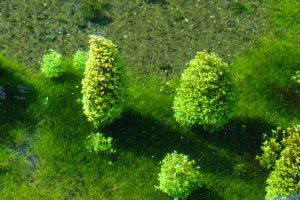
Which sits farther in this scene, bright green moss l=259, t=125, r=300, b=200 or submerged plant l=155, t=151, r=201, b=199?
submerged plant l=155, t=151, r=201, b=199

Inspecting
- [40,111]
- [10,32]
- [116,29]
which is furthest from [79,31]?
[40,111]

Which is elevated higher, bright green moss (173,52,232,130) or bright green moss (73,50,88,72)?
bright green moss (173,52,232,130)

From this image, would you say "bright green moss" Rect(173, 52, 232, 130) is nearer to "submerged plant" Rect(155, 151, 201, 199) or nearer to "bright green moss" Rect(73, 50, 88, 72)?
"submerged plant" Rect(155, 151, 201, 199)

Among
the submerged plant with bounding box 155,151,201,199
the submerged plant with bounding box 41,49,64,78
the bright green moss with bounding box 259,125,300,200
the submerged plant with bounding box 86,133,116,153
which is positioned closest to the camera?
the bright green moss with bounding box 259,125,300,200

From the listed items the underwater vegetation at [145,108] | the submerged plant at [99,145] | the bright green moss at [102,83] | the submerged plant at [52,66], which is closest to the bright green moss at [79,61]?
the underwater vegetation at [145,108]

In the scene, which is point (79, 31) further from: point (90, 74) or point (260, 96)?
point (260, 96)

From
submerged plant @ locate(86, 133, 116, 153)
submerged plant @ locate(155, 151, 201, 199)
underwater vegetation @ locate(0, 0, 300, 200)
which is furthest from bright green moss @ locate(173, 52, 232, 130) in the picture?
submerged plant @ locate(86, 133, 116, 153)
